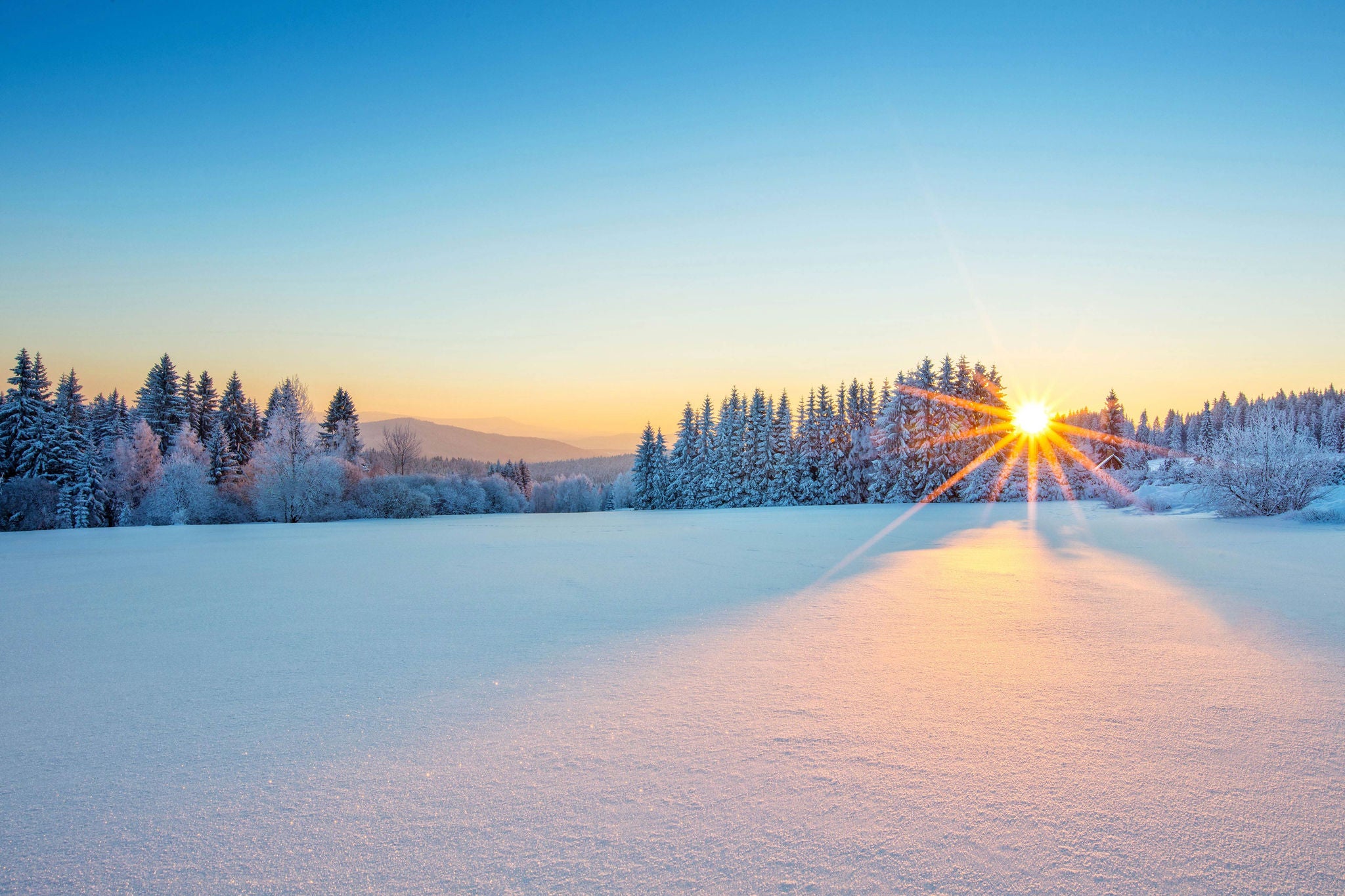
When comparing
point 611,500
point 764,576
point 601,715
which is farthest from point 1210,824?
point 611,500

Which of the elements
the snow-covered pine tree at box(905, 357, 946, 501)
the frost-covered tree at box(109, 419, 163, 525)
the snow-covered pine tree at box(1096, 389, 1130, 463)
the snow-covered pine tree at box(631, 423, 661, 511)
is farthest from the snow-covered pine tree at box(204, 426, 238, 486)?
the snow-covered pine tree at box(1096, 389, 1130, 463)

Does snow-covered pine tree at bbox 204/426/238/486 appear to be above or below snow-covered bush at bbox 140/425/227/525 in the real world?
above

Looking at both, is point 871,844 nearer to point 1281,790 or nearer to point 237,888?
point 1281,790

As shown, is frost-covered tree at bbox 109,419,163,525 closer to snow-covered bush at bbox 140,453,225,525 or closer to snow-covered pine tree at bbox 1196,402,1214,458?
snow-covered bush at bbox 140,453,225,525

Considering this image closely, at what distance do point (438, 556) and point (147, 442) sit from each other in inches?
1342

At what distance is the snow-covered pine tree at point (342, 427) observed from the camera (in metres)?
43.2

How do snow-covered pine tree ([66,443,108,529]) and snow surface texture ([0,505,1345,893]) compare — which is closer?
snow surface texture ([0,505,1345,893])

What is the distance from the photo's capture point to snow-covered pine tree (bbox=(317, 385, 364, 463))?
43197 mm

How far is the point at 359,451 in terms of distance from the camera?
1740 inches

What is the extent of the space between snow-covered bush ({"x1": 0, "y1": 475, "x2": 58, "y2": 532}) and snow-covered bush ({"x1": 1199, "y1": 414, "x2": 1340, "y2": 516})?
4426 cm

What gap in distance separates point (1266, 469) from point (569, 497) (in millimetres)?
56464

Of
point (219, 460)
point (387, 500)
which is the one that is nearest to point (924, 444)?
point (387, 500)

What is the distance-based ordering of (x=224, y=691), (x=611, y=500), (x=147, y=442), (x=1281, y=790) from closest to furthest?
(x=1281, y=790) → (x=224, y=691) → (x=147, y=442) → (x=611, y=500)

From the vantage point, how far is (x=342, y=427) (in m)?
44.6
